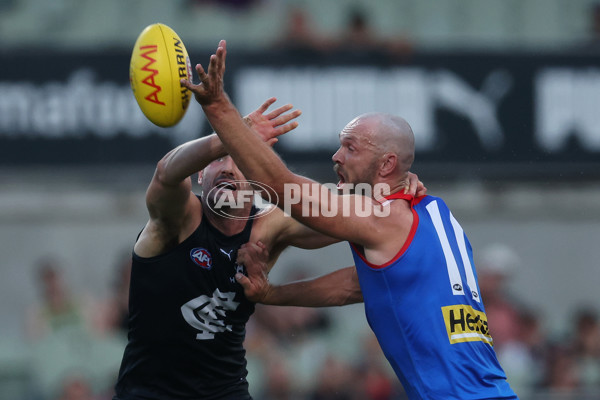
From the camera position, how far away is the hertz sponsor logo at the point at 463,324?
4.59 m

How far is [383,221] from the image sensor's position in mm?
4660

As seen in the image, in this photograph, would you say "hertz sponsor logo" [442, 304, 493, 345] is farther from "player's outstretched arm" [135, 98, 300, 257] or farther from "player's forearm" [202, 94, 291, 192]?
"player's outstretched arm" [135, 98, 300, 257]

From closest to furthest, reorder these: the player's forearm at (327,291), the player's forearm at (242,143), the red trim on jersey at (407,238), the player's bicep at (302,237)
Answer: the player's forearm at (242,143) → the red trim on jersey at (407,238) → the player's forearm at (327,291) → the player's bicep at (302,237)

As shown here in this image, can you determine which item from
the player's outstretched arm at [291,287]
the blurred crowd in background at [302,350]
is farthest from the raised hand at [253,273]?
the blurred crowd in background at [302,350]

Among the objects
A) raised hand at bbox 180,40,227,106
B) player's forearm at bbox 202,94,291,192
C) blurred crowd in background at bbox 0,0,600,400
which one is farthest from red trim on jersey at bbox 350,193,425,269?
blurred crowd in background at bbox 0,0,600,400

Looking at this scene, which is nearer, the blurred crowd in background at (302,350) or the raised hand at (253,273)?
the raised hand at (253,273)

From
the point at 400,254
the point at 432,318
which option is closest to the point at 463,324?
the point at 432,318

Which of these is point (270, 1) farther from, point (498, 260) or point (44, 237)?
point (498, 260)

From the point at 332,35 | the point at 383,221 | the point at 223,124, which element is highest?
the point at 332,35

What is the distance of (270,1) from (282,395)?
765cm

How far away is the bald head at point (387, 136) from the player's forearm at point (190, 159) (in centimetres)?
79

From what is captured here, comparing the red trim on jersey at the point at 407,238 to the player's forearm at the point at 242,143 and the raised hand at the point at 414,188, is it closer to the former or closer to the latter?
the raised hand at the point at 414,188

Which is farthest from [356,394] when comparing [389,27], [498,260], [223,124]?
[389,27]

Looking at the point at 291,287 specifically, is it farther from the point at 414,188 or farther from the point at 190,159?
the point at 190,159
